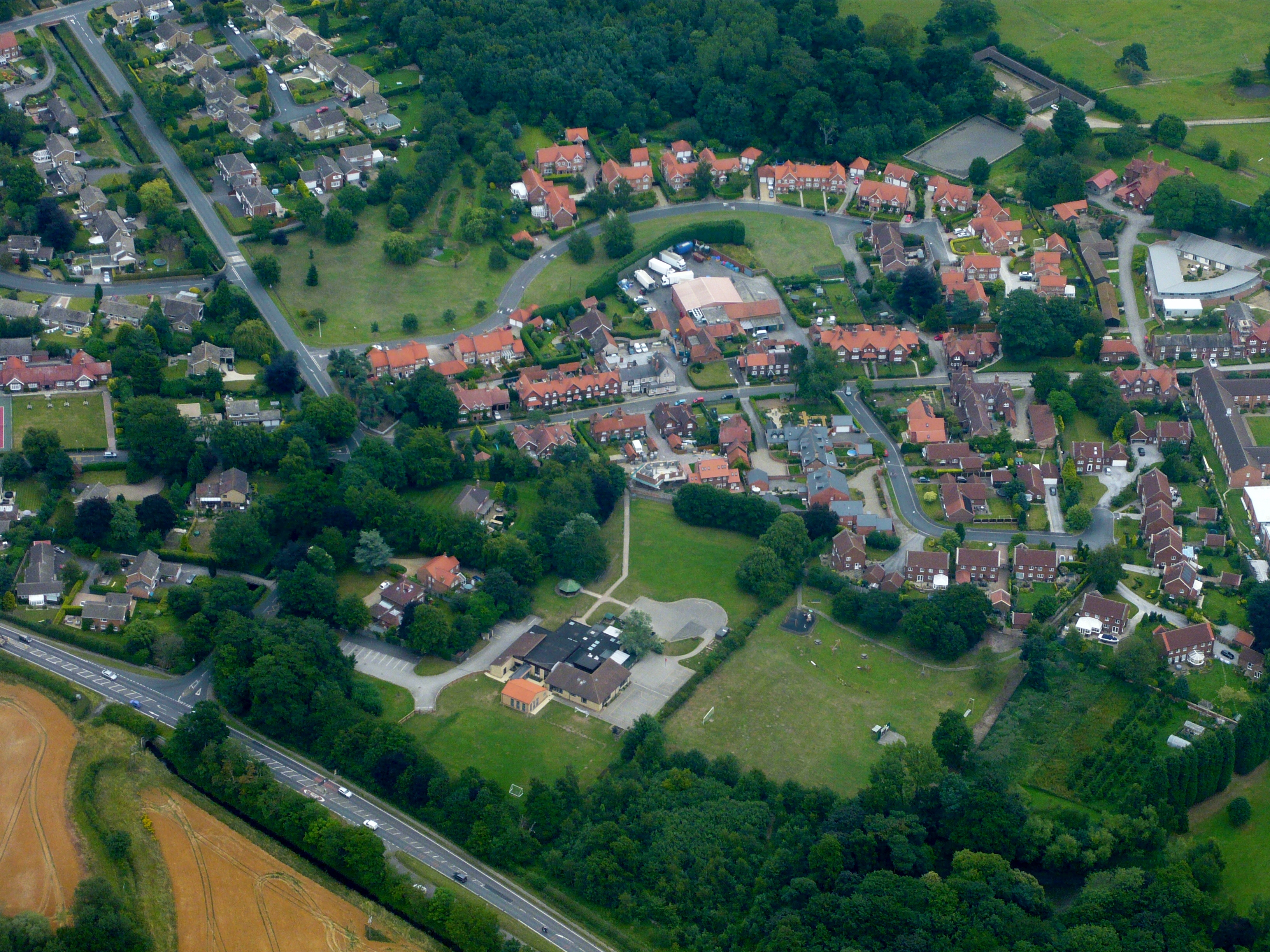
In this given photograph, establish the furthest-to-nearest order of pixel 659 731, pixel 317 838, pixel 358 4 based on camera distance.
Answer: pixel 358 4
pixel 659 731
pixel 317 838

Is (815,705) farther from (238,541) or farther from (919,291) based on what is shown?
(919,291)

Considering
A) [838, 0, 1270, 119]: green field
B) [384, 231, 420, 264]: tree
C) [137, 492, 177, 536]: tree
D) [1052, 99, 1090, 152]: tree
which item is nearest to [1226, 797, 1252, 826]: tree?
[137, 492, 177, 536]: tree

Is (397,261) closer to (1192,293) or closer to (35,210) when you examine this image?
(35,210)

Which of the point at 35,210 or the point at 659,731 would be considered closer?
the point at 659,731

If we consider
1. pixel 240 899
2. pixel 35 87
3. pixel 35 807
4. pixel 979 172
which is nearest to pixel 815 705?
pixel 240 899

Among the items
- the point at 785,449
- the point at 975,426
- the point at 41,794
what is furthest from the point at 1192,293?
the point at 41,794

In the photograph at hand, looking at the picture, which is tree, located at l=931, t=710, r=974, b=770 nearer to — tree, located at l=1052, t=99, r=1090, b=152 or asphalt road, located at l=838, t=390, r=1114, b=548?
asphalt road, located at l=838, t=390, r=1114, b=548
